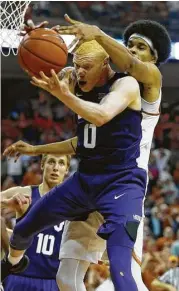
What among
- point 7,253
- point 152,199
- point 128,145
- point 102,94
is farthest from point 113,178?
point 152,199

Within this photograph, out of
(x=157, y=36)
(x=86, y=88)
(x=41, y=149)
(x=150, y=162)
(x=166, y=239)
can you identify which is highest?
(x=157, y=36)

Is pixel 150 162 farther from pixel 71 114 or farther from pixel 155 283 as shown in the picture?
pixel 155 283

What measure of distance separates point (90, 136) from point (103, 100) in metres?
0.29

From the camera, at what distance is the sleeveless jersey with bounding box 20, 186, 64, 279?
5531 millimetres

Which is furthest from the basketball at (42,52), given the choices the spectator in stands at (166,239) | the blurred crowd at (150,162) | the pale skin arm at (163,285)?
the spectator in stands at (166,239)

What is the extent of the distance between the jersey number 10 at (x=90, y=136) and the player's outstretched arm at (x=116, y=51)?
0.39 metres

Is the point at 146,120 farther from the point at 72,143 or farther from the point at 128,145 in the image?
the point at 72,143

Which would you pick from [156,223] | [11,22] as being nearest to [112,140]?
[11,22]

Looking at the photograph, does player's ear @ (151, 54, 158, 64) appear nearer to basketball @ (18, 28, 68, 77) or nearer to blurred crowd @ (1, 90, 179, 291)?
basketball @ (18, 28, 68, 77)

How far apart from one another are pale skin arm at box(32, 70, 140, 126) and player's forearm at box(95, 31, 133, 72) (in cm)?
9

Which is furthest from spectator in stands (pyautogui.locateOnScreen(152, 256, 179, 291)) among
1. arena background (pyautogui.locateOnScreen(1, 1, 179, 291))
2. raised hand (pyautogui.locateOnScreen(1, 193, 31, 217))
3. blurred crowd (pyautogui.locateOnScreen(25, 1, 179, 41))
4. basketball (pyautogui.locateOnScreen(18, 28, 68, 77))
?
blurred crowd (pyautogui.locateOnScreen(25, 1, 179, 41))

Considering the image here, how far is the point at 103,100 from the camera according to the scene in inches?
163

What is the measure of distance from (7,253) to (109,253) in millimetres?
1368

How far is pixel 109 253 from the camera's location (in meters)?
4.11
